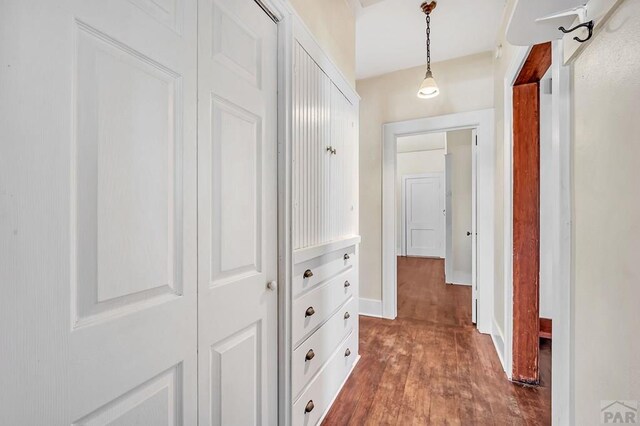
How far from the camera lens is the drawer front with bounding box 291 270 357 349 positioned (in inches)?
54.3

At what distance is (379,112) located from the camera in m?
3.28

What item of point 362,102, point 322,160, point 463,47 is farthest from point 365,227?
point 463,47

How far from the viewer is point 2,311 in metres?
0.49

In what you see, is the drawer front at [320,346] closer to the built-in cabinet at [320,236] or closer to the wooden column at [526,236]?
the built-in cabinet at [320,236]

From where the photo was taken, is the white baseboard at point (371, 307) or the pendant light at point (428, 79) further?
the white baseboard at point (371, 307)

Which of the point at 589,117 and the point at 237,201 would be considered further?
the point at 237,201

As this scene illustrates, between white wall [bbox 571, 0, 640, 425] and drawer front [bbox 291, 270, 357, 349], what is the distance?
3.39 feet

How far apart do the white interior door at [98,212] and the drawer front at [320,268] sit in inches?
23.6

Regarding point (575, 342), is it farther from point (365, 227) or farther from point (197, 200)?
point (365, 227)

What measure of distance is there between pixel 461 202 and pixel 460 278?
1.24m

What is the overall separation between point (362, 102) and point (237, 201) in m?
2.76

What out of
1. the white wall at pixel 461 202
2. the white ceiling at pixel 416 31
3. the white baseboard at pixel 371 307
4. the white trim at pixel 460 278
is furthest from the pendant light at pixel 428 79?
the white trim at pixel 460 278

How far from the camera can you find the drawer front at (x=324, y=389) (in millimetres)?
1411

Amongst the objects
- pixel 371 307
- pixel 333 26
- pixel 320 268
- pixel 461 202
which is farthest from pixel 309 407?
pixel 461 202
